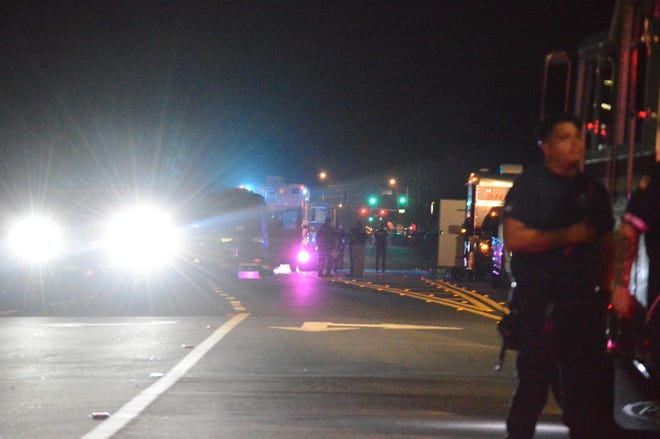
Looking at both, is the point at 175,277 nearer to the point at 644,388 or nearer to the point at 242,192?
the point at 242,192

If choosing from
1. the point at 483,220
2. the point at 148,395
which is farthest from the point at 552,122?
the point at 483,220

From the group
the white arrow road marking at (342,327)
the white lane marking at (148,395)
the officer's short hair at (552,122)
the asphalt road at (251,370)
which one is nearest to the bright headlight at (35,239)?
the asphalt road at (251,370)

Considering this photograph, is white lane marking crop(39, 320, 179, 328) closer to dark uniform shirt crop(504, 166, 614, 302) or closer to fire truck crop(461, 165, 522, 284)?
dark uniform shirt crop(504, 166, 614, 302)

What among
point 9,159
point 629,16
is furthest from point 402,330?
point 9,159

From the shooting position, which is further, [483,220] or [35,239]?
[483,220]

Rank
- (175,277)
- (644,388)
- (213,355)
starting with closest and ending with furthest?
(644,388) < (213,355) < (175,277)

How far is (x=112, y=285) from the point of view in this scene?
26.9 metres

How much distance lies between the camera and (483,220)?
3353cm

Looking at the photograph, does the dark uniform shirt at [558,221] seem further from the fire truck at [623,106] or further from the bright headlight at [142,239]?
the bright headlight at [142,239]

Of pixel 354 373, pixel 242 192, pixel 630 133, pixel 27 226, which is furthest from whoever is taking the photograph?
pixel 242 192

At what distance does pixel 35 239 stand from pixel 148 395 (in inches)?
975

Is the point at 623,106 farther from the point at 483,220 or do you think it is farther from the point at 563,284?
the point at 483,220

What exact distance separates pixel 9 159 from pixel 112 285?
1999 centimetres

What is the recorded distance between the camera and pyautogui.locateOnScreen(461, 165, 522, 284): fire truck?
30781 millimetres
